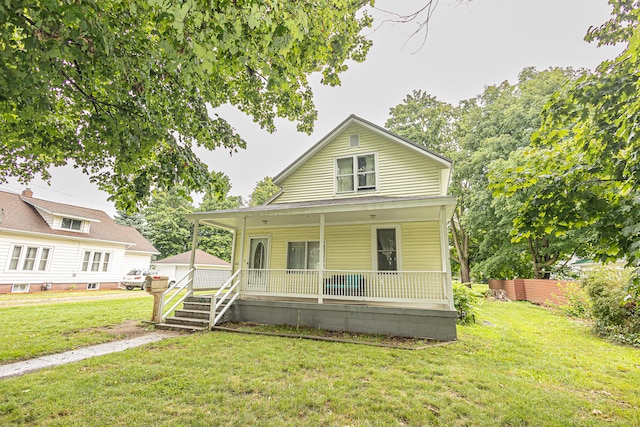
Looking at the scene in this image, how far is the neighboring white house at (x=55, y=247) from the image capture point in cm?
1583

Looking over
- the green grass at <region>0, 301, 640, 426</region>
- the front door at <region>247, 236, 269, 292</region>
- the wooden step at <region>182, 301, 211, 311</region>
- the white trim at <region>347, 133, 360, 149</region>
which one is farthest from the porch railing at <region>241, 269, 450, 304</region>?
the white trim at <region>347, 133, 360, 149</region>

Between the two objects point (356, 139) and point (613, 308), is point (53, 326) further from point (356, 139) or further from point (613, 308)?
point (613, 308)

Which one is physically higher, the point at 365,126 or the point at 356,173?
the point at 365,126

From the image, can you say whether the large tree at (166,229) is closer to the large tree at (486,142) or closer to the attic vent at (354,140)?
the large tree at (486,142)

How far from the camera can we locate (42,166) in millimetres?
7227

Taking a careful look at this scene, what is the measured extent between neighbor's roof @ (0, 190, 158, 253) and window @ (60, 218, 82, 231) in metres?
0.33

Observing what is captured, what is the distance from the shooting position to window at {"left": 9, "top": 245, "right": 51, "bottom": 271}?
15.9 metres

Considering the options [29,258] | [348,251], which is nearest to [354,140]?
[348,251]

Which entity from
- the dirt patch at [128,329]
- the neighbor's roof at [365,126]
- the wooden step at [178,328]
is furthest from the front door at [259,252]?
the dirt patch at [128,329]

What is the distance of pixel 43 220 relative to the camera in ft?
59.5

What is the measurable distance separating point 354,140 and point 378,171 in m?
1.75

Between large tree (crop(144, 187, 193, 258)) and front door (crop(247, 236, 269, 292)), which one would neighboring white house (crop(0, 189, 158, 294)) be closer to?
large tree (crop(144, 187, 193, 258))

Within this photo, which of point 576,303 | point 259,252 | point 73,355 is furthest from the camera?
point 259,252

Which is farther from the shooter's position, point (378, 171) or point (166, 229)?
point (166, 229)
